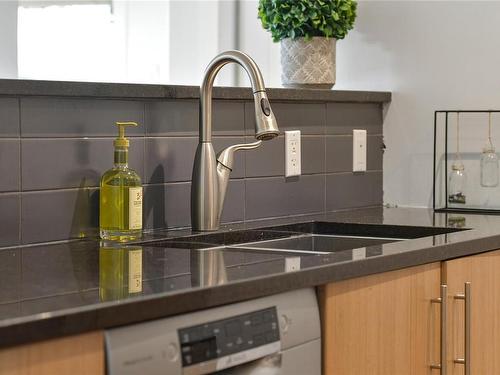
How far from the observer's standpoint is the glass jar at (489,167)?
242cm

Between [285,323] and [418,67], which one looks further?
Answer: [418,67]

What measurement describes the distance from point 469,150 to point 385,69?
0.34 meters

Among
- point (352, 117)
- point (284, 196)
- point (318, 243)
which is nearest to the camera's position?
point (318, 243)

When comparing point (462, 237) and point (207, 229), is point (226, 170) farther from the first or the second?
point (462, 237)

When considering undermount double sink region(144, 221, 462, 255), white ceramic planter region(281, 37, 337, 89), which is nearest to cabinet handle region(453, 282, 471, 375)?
undermount double sink region(144, 221, 462, 255)

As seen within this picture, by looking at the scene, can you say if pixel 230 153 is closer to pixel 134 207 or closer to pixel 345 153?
pixel 134 207

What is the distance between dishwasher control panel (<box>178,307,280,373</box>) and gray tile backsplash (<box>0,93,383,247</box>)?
583 mm

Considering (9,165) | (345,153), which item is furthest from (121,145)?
(345,153)

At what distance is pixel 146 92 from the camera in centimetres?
195

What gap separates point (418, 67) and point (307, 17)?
36cm

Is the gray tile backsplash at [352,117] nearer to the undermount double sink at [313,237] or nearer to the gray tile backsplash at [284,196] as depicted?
the gray tile backsplash at [284,196]

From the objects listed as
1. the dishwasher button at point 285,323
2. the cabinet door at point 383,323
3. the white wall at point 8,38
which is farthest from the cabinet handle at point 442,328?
the white wall at point 8,38

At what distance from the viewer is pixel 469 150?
2.49 m

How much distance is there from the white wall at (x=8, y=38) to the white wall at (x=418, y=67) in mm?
921
